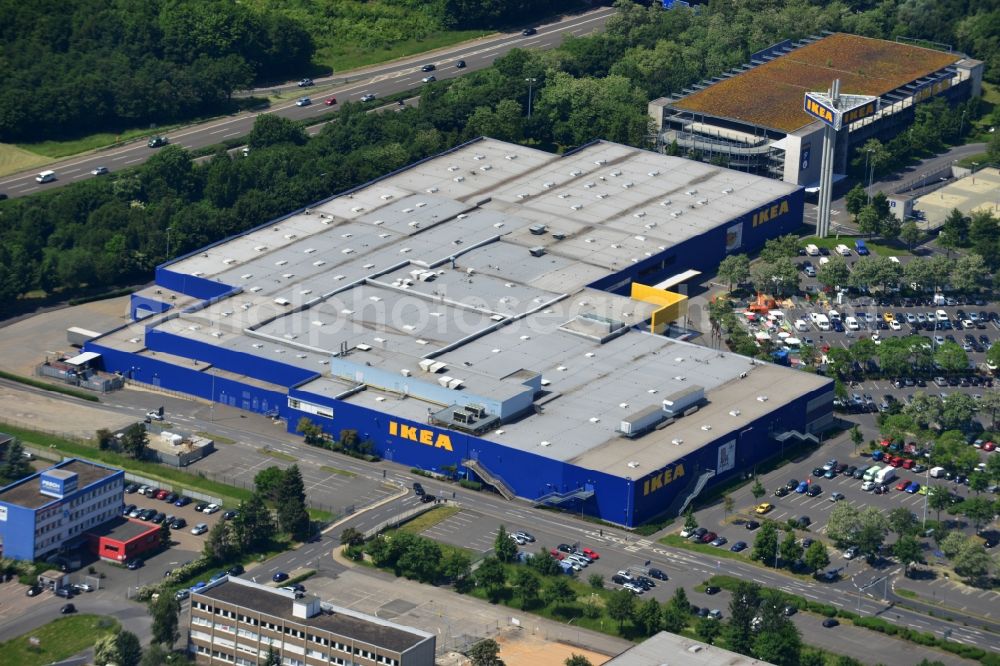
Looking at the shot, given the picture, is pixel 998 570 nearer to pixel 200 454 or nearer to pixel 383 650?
pixel 383 650

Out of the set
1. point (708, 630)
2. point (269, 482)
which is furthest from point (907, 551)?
point (269, 482)

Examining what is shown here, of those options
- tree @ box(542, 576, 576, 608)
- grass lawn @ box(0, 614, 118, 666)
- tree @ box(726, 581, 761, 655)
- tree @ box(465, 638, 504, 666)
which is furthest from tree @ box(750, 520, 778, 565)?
grass lawn @ box(0, 614, 118, 666)

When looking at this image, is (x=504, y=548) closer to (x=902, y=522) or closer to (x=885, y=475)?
(x=902, y=522)

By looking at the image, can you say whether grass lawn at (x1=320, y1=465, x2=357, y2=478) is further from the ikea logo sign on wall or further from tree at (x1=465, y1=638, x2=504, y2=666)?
tree at (x1=465, y1=638, x2=504, y2=666)

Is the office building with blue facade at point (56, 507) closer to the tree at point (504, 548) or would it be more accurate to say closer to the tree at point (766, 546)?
the tree at point (504, 548)

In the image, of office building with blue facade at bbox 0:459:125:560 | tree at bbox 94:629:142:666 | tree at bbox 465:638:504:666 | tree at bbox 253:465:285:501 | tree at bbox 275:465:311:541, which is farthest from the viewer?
tree at bbox 253:465:285:501

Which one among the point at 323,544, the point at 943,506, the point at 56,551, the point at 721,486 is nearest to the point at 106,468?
the point at 56,551
